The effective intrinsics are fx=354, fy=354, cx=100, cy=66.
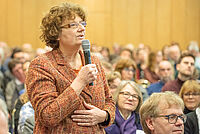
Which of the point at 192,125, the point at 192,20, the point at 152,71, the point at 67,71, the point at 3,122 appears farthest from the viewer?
the point at 192,20

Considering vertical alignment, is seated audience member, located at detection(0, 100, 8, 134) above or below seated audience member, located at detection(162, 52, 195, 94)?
above

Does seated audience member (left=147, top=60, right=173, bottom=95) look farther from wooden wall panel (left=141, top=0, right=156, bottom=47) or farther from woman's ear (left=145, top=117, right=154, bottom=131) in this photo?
wooden wall panel (left=141, top=0, right=156, bottom=47)

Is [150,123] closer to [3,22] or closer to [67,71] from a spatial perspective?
[67,71]

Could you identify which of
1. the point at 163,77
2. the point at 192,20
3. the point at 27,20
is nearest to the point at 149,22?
the point at 192,20

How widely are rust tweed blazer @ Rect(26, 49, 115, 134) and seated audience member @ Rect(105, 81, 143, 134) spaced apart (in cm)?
109

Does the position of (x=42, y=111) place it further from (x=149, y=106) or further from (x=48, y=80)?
(x=149, y=106)

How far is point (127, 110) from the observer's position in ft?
10.8

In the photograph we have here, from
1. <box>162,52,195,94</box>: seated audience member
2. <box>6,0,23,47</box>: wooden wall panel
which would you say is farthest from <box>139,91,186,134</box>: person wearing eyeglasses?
<box>6,0,23,47</box>: wooden wall panel

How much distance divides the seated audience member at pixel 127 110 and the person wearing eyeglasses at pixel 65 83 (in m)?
1.04

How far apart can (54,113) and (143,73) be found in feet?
15.5

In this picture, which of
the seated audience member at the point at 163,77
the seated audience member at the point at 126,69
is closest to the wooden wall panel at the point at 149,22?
the seated audience member at the point at 163,77

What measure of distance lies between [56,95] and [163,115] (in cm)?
75

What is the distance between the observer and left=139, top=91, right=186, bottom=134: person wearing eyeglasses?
2.26m

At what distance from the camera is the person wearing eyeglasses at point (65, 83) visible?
73.8 inches
